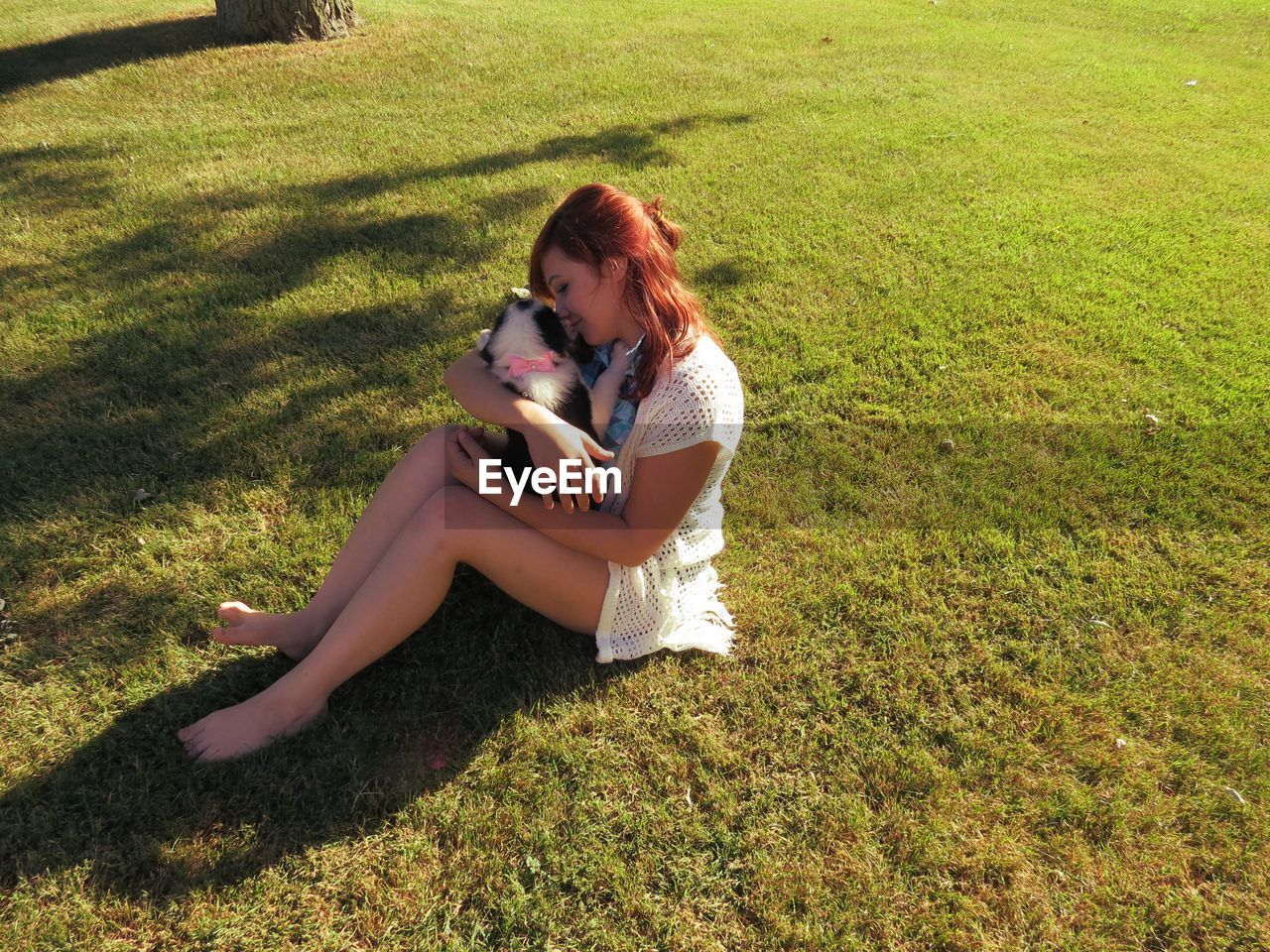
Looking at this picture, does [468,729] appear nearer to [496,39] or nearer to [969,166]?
[969,166]

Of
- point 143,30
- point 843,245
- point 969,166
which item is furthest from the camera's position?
point 143,30

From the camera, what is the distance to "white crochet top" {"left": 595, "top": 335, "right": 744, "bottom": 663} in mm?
2184

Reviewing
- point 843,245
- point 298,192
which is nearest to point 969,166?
point 843,245

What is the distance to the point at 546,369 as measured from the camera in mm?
2449

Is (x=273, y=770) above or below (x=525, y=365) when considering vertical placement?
A: below

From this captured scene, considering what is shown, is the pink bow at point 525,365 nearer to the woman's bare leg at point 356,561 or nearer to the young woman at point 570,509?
the young woman at point 570,509

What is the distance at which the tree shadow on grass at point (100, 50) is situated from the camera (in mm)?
7538

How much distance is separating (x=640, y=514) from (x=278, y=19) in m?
8.35

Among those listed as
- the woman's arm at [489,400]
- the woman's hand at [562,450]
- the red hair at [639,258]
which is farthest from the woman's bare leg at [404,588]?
the red hair at [639,258]

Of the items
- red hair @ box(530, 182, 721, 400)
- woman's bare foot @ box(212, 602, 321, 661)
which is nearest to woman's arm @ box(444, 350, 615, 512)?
red hair @ box(530, 182, 721, 400)

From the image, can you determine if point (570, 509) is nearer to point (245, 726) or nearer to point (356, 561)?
point (356, 561)

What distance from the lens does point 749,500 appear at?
11.1ft

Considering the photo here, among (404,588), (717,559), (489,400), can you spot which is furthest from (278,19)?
(404,588)

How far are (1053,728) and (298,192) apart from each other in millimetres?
5533
